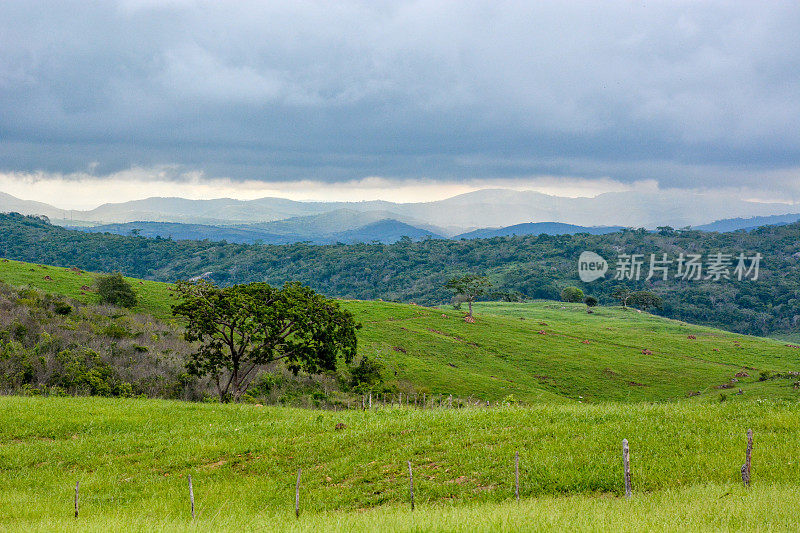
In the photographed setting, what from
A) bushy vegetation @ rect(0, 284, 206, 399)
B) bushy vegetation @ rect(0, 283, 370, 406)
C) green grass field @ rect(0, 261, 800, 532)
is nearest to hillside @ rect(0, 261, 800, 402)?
bushy vegetation @ rect(0, 283, 370, 406)

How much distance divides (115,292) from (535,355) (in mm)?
54932

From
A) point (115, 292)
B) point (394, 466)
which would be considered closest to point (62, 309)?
point (115, 292)

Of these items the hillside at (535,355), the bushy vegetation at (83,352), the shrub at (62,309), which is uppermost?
the shrub at (62,309)

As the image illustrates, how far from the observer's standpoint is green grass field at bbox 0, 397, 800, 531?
470 inches

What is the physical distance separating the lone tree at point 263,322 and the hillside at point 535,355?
45.0ft

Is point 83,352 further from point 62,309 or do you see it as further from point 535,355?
point 535,355

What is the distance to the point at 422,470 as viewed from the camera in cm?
1730

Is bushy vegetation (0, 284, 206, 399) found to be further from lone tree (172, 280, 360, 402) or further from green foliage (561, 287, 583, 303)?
green foliage (561, 287, 583, 303)

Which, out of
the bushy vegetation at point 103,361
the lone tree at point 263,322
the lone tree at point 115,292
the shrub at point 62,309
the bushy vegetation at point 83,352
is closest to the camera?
the lone tree at point 263,322

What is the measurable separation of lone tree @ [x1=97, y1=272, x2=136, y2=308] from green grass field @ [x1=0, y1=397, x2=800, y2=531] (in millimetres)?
46430

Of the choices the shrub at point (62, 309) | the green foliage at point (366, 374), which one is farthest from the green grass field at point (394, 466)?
the shrub at point (62, 309)

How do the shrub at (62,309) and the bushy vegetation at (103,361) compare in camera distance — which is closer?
the bushy vegetation at (103,361)

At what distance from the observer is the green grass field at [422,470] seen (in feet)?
39.2

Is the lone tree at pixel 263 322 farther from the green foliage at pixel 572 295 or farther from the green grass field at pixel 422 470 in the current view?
the green foliage at pixel 572 295
